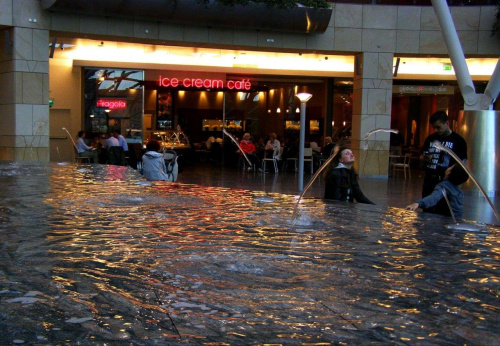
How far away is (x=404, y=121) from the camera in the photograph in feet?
87.4

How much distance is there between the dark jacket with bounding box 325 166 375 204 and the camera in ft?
20.6

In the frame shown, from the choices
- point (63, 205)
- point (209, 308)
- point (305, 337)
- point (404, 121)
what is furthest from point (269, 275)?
point (404, 121)

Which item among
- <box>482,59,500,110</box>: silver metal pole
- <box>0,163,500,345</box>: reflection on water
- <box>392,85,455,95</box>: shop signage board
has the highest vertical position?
<box>392,85,455,95</box>: shop signage board

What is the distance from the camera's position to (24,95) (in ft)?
48.9

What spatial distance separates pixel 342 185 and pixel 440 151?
1.14m

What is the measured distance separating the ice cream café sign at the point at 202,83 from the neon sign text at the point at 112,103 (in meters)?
1.65

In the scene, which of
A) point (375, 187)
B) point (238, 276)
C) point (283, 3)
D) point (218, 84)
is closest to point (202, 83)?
point (218, 84)

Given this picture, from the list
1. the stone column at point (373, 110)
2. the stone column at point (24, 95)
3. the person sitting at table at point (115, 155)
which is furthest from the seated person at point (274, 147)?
the stone column at point (24, 95)

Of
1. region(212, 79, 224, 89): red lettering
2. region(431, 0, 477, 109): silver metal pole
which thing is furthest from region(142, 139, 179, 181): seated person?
region(212, 79, 224, 89): red lettering

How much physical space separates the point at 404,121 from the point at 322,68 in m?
6.43

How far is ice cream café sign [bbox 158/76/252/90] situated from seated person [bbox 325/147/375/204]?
16119 mm

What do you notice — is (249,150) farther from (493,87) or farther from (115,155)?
(493,87)

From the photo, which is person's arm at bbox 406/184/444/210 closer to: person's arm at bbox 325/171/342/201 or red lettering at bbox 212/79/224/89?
person's arm at bbox 325/171/342/201

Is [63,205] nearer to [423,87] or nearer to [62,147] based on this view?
[62,147]
